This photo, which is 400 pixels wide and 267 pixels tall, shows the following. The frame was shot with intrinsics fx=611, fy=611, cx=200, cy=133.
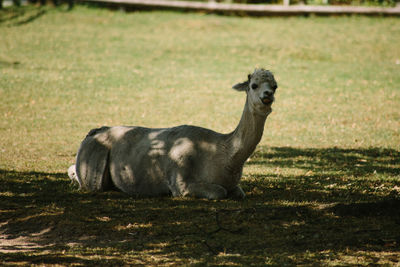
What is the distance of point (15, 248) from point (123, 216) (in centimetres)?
151

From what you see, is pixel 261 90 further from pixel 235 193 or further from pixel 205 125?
pixel 205 125

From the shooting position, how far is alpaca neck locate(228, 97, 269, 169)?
8.45 metres

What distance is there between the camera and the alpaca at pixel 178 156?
8562mm

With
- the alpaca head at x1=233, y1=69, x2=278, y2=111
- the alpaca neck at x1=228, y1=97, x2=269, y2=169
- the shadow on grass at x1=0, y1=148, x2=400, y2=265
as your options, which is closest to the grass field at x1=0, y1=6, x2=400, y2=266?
the shadow on grass at x1=0, y1=148, x2=400, y2=265

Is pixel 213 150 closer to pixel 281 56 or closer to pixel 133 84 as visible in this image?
pixel 133 84

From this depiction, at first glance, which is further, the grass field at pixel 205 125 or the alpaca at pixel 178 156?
the alpaca at pixel 178 156

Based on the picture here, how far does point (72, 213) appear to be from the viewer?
8.41 metres

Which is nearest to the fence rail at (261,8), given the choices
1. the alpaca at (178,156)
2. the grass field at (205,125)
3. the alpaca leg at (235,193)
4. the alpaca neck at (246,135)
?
the grass field at (205,125)

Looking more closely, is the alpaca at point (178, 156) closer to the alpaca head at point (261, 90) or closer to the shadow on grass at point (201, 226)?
the alpaca head at point (261, 90)

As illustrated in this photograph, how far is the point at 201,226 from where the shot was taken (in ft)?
25.2

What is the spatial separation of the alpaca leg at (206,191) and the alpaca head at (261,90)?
1.40 meters

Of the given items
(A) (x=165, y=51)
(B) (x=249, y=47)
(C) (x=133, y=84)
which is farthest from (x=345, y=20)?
(C) (x=133, y=84)

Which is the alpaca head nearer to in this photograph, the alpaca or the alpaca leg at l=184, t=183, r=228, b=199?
the alpaca

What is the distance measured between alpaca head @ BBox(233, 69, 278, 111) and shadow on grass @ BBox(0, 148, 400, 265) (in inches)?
55.0
